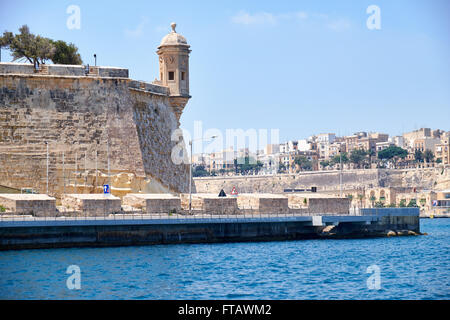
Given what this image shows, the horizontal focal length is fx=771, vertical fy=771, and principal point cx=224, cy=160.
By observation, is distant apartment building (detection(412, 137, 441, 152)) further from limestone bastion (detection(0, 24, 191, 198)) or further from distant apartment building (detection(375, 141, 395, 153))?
limestone bastion (detection(0, 24, 191, 198))

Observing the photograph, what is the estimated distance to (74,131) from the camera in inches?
1886

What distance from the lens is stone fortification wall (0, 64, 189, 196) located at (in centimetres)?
4650

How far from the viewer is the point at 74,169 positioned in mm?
47594

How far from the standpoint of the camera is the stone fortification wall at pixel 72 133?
153 feet

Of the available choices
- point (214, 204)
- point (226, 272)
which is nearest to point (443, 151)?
point (214, 204)

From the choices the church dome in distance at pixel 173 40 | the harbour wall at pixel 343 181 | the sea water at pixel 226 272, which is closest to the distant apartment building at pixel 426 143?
the harbour wall at pixel 343 181

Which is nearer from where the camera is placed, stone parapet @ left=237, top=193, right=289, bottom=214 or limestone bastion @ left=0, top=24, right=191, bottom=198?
limestone bastion @ left=0, top=24, right=191, bottom=198

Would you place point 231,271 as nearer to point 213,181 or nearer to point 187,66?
point 187,66

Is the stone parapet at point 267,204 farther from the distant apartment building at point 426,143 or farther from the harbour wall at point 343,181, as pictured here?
the distant apartment building at point 426,143

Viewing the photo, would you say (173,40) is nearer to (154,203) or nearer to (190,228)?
(154,203)

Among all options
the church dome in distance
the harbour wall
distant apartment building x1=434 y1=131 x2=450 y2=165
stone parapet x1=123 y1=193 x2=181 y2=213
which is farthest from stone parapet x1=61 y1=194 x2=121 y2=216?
distant apartment building x1=434 y1=131 x2=450 y2=165

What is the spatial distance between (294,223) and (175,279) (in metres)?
18.3

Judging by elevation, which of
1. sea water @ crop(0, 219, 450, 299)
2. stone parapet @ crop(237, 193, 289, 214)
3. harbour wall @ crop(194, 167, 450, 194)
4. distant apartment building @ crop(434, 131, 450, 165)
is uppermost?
distant apartment building @ crop(434, 131, 450, 165)
